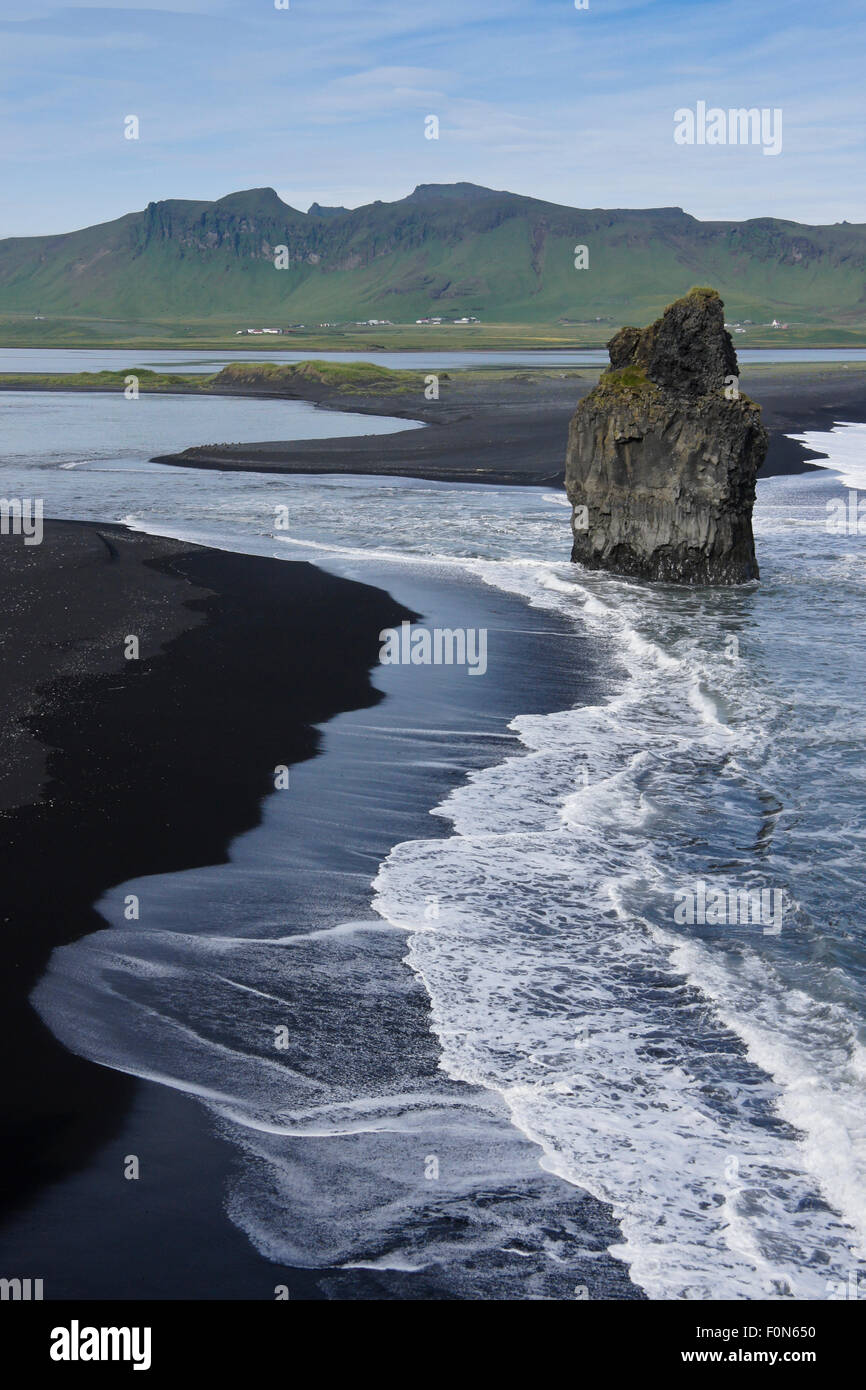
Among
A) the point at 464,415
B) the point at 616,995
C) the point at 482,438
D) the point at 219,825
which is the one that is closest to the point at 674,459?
the point at 219,825

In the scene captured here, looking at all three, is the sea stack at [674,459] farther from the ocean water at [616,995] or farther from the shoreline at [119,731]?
the ocean water at [616,995]

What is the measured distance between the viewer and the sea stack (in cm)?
2772

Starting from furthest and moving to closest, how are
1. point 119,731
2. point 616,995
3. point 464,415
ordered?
1. point 464,415
2. point 119,731
3. point 616,995

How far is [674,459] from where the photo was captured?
28.1 m

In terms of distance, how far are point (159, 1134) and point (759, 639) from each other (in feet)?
56.0

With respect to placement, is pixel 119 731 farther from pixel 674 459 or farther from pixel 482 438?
pixel 482 438

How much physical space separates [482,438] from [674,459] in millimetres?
37734

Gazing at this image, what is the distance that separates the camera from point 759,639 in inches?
886

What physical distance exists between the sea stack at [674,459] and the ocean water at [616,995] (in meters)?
8.96

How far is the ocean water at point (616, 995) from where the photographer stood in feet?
23.6

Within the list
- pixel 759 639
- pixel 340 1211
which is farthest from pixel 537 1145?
pixel 759 639

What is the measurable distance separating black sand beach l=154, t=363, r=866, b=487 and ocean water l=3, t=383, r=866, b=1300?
35051 mm

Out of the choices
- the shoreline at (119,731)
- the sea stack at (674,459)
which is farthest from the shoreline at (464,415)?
the shoreline at (119,731)
